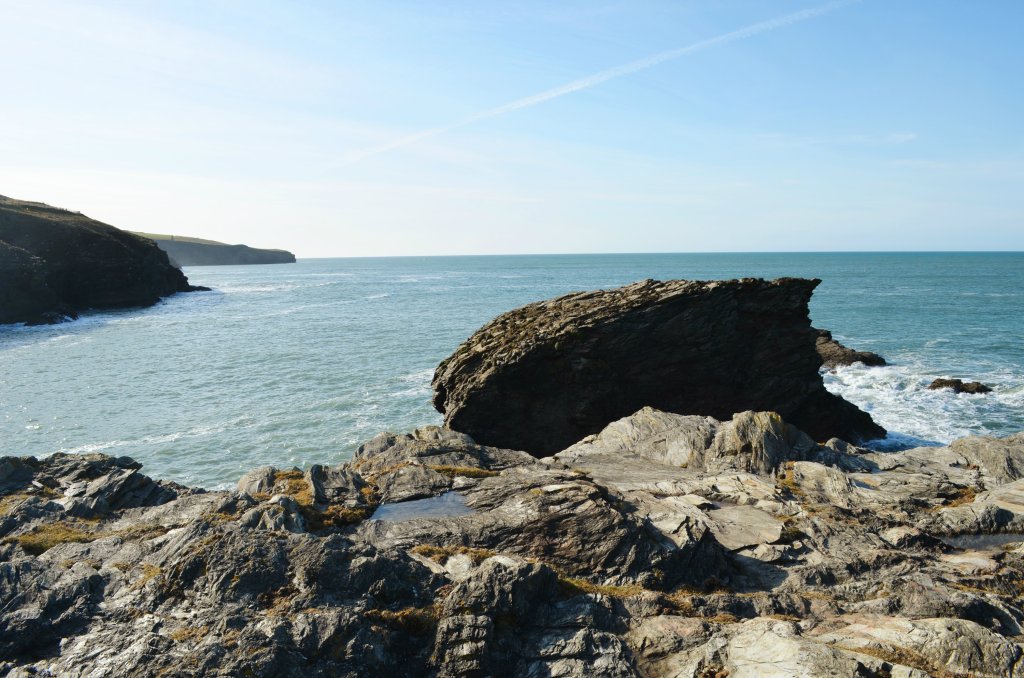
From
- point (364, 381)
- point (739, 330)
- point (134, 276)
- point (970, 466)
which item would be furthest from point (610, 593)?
point (134, 276)

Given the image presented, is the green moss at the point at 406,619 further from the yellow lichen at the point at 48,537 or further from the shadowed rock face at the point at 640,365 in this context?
the shadowed rock face at the point at 640,365

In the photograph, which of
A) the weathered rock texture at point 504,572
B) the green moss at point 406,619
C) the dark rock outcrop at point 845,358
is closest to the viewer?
the weathered rock texture at point 504,572

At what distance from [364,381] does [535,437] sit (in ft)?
68.7

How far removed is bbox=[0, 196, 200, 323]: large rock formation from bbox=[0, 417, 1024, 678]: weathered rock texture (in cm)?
8786

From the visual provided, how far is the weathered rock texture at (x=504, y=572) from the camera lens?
8.44m

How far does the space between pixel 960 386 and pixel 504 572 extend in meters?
48.0

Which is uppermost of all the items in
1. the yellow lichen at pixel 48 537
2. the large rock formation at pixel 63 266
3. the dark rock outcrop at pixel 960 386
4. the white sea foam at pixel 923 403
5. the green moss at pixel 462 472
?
the large rock formation at pixel 63 266

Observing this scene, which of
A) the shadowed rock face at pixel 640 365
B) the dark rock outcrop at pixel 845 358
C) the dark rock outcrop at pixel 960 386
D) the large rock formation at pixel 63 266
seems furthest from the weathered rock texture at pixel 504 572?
the large rock formation at pixel 63 266

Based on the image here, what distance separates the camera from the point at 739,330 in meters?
35.7

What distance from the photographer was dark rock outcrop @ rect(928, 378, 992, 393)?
42750 millimetres

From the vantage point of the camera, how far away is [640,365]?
34125 millimetres

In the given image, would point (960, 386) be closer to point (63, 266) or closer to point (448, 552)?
point (448, 552)

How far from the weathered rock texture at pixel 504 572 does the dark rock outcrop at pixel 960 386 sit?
96.7 ft

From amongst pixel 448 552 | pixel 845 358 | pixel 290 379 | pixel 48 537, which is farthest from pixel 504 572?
pixel 845 358
